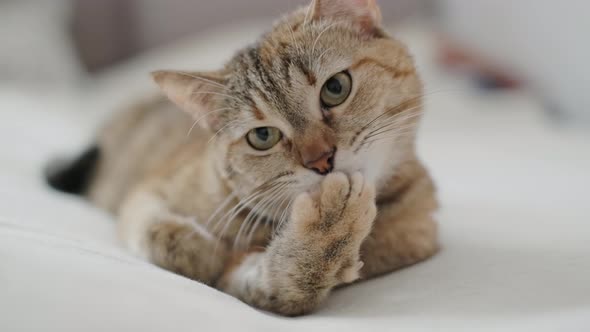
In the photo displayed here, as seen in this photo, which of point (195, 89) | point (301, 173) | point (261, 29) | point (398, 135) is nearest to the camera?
point (301, 173)

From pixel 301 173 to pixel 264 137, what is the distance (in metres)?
0.16

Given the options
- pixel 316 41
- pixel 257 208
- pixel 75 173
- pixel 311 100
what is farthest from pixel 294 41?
pixel 75 173

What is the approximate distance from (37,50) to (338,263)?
261 cm

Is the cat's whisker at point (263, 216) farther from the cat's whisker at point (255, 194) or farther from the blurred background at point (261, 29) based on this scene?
the blurred background at point (261, 29)

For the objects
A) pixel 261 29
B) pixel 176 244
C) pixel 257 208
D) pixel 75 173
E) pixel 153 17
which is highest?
pixel 153 17

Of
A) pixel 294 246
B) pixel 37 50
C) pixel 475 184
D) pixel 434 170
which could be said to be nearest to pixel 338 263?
pixel 294 246

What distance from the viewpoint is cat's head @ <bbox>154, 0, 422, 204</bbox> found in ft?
3.43

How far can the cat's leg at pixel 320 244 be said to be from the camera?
0.91 meters

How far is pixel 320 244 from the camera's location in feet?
2.98

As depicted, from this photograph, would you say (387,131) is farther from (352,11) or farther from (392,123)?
(352,11)

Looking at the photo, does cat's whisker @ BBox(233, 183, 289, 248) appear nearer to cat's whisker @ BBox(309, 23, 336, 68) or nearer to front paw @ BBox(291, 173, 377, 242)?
front paw @ BBox(291, 173, 377, 242)

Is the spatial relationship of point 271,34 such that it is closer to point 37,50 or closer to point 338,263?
point 338,263

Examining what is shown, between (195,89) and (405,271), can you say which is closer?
(405,271)

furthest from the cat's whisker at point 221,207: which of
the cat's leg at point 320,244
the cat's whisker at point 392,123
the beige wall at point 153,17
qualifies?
the beige wall at point 153,17
